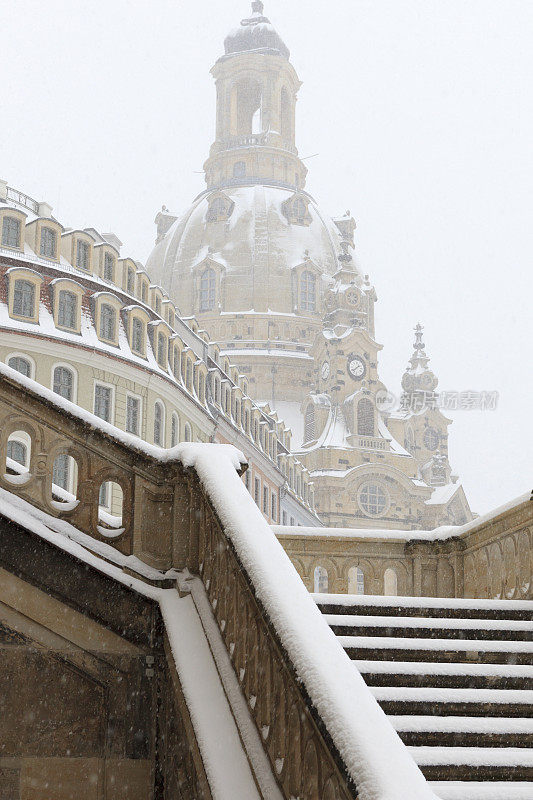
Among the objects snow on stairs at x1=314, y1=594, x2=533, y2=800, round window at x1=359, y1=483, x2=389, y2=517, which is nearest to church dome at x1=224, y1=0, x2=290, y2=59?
round window at x1=359, y1=483, x2=389, y2=517

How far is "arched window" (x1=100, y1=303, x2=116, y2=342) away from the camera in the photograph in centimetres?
3944

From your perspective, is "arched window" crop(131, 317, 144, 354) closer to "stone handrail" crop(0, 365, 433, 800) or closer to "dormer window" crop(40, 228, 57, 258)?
"dormer window" crop(40, 228, 57, 258)

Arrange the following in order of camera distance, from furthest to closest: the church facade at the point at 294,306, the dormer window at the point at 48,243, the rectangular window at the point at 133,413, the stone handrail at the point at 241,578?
1. the church facade at the point at 294,306
2. the dormer window at the point at 48,243
3. the rectangular window at the point at 133,413
4. the stone handrail at the point at 241,578

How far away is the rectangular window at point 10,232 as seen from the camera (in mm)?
38219

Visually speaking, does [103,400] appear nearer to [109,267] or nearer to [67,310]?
[67,310]

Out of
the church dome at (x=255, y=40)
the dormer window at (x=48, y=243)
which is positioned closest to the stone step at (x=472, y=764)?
the dormer window at (x=48, y=243)

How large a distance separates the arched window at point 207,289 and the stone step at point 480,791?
98.0m

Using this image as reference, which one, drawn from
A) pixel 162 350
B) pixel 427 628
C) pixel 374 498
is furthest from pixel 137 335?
pixel 374 498

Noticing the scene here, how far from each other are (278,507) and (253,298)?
134 feet

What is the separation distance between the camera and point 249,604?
207 inches

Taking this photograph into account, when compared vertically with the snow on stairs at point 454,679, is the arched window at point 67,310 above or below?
above

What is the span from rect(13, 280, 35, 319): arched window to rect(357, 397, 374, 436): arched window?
57.8m

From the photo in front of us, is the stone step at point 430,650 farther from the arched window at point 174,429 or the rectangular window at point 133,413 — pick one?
the arched window at point 174,429

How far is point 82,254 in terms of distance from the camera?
4172cm
